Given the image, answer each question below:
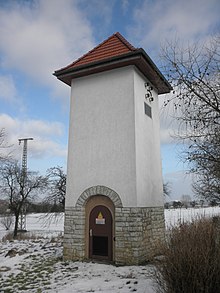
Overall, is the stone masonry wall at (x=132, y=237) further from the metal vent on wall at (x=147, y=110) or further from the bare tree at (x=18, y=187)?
the bare tree at (x=18, y=187)

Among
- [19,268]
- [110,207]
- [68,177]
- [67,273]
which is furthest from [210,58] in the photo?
[19,268]

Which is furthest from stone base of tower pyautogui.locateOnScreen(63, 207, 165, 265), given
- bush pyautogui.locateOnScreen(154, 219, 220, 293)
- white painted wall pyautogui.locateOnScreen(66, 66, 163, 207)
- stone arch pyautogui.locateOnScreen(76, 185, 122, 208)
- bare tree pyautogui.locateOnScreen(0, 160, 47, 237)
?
bare tree pyautogui.locateOnScreen(0, 160, 47, 237)

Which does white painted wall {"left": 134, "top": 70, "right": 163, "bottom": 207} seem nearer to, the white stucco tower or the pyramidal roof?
the white stucco tower

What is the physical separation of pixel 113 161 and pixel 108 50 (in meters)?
4.31

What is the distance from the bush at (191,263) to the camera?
3881 mm

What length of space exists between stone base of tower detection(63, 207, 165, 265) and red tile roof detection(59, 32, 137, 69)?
17.9 feet

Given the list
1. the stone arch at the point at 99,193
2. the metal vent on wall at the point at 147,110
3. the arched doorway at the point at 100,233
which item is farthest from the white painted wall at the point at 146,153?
the arched doorway at the point at 100,233

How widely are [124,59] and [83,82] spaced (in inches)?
80.1

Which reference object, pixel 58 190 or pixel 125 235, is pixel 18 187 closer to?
pixel 58 190

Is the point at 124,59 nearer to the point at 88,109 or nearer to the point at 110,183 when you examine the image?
the point at 88,109

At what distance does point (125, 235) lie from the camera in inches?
307

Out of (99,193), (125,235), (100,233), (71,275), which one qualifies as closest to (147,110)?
(99,193)

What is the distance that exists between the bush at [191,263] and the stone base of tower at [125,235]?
2.78 metres

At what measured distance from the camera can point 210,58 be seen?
5711 millimetres
